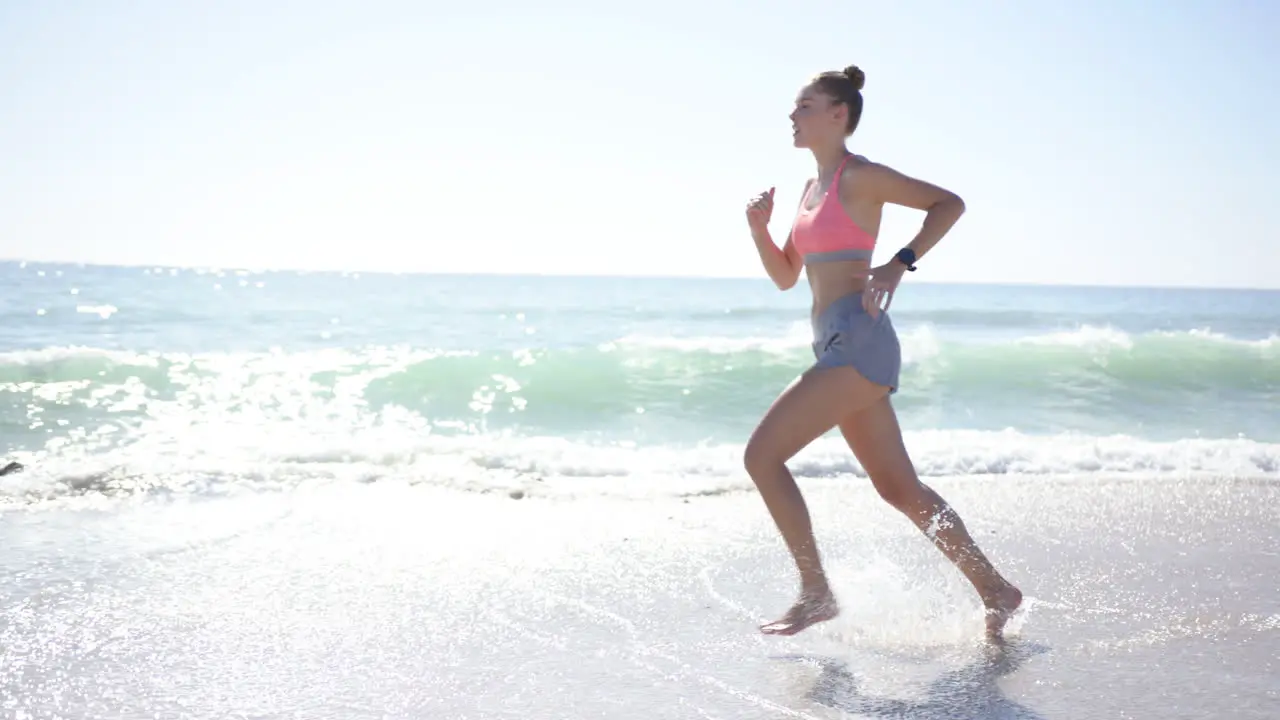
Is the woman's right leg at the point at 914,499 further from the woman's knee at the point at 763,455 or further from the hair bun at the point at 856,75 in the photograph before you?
the hair bun at the point at 856,75

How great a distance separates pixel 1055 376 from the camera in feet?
49.3

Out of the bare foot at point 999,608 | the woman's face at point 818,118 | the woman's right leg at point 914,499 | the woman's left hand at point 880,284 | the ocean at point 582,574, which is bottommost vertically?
the ocean at point 582,574

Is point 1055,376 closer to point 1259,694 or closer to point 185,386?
point 185,386

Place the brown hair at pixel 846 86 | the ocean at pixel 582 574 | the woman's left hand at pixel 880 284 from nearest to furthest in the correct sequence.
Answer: the ocean at pixel 582 574
the woman's left hand at pixel 880 284
the brown hair at pixel 846 86

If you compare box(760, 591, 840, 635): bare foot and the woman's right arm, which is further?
the woman's right arm

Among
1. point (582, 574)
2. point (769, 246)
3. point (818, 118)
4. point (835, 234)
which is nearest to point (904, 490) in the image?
point (835, 234)

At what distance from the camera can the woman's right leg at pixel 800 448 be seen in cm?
317

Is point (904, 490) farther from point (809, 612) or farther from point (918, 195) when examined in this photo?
point (918, 195)

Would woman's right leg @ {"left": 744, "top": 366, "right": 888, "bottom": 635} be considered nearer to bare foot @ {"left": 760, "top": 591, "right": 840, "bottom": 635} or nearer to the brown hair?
bare foot @ {"left": 760, "top": 591, "right": 840, "bottom": 635}

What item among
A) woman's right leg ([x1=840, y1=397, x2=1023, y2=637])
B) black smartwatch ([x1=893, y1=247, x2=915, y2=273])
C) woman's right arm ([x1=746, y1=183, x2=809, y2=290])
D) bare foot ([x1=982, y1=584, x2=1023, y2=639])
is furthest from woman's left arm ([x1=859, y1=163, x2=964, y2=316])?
bare foot ([x1=982, y1=584, x2=1023, y2=639])

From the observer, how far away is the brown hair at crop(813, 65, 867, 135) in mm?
3312

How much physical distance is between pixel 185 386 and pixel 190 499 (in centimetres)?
774

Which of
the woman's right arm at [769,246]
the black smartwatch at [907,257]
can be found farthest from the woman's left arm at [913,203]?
the woman's right arm at [769,246]

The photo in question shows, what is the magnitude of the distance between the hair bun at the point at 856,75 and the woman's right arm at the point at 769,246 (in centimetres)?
50
